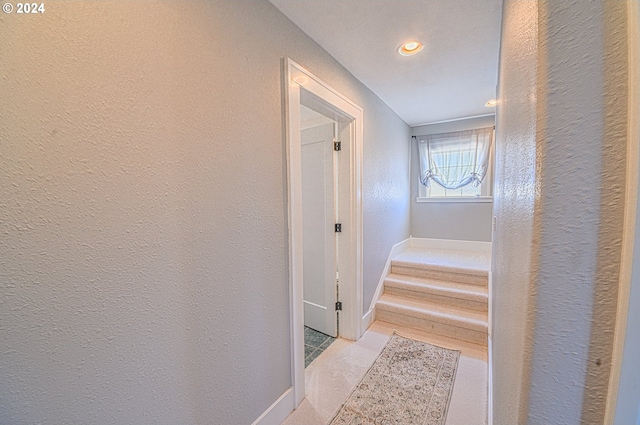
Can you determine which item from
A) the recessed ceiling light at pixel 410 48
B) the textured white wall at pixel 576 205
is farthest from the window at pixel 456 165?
the textured white wall at pixel 576 205

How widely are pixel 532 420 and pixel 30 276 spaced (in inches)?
44.0

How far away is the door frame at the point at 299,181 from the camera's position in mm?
1420

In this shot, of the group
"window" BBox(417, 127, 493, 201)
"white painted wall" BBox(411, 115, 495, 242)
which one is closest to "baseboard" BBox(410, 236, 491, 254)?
"white painted wall" BBox(411, 115, 495, 242)

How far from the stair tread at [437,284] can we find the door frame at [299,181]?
858 millimetres

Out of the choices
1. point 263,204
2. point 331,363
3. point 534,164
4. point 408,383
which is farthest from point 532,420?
point 331,363

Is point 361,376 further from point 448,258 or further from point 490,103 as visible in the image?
point 490,103

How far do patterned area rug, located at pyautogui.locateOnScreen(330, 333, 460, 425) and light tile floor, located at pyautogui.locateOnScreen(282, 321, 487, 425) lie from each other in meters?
0.05

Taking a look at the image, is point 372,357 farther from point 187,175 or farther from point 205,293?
point 187,175

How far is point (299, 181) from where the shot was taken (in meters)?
1.49

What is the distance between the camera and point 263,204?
1296mm

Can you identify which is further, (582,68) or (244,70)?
(244,70)

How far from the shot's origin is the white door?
229 cm

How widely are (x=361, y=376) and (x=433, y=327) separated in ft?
3.22

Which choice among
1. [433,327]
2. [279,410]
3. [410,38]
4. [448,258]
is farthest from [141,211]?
[448,258]
